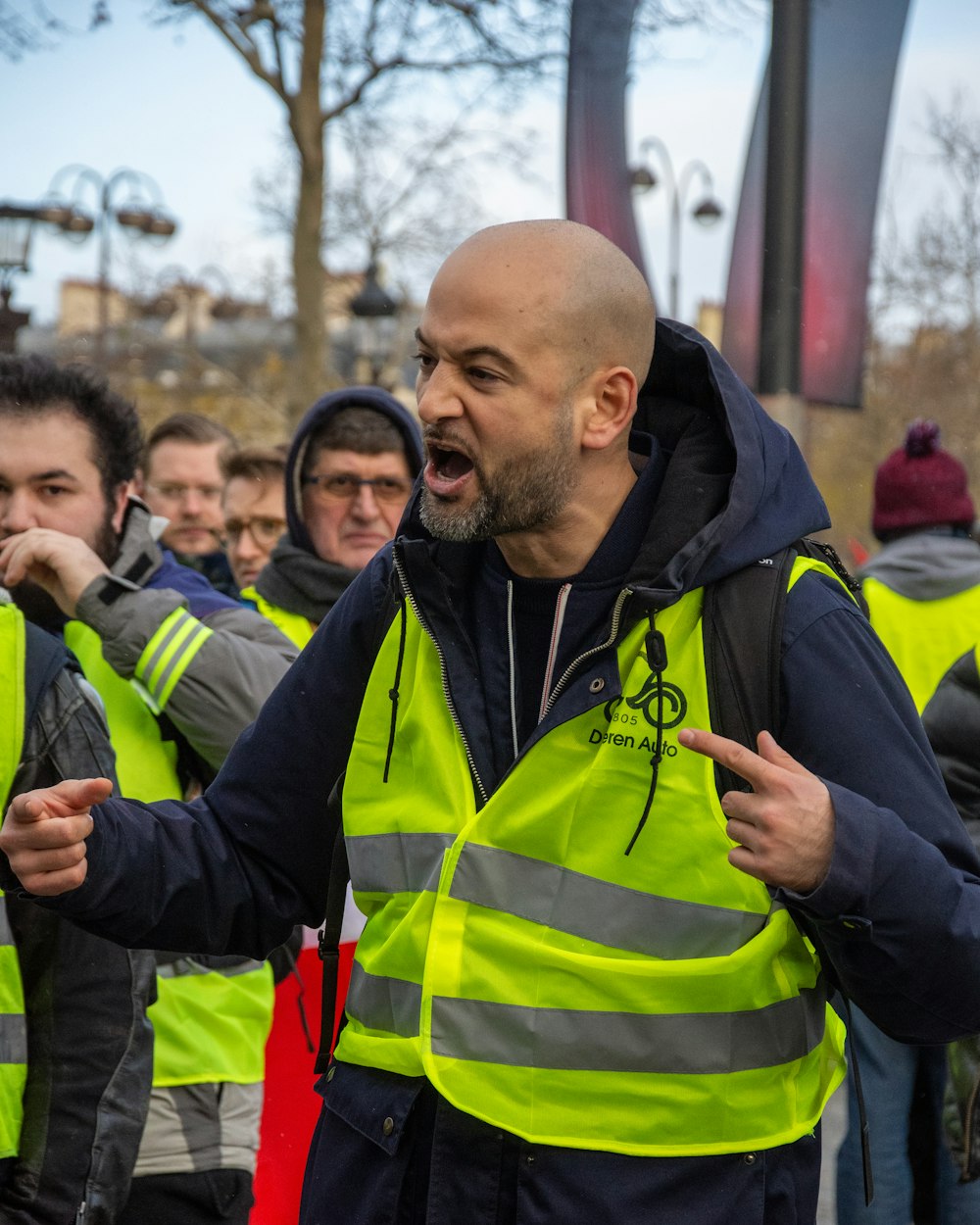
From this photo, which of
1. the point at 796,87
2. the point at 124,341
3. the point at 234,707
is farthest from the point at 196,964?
the point at 124,341

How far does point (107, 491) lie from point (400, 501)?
1187 millimetres

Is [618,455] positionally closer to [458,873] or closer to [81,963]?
[458,873]

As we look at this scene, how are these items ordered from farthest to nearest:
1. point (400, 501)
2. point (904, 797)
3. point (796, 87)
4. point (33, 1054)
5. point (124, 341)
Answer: point (124, 341) → point (796, 87) → point (400, 501) → point (33, 1054) → point (904, 797)

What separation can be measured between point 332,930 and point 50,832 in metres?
0.49

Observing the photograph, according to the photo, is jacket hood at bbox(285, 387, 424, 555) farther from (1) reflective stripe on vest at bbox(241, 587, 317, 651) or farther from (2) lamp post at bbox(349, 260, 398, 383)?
(2) lamp post at bbox(349, 260, 398, 383)

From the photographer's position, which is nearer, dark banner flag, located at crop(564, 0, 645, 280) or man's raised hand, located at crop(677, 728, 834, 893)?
man's raised hand, located at crop(677, 728, 834, 893)

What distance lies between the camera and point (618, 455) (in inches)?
99.9

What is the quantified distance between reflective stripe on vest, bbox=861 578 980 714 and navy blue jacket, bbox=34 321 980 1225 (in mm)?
2671

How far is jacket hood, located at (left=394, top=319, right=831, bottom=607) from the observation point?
2240 millimetres

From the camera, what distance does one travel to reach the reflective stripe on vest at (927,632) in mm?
5059

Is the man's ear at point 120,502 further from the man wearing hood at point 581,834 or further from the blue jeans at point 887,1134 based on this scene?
the blue jeans at point 887,1134

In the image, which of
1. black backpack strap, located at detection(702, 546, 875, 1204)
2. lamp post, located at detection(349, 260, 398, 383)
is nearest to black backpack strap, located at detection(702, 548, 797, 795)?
black backpack strap, located at detection(702, 546, 875, 1204)

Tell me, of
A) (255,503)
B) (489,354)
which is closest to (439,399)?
(489,354)

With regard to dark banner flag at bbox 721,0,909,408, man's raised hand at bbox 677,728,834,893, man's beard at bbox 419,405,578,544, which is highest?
dark banner flag at bbox 721,0,909,408
